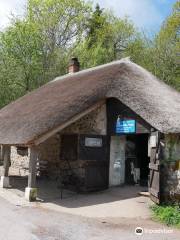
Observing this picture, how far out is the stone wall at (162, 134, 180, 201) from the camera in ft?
40.4

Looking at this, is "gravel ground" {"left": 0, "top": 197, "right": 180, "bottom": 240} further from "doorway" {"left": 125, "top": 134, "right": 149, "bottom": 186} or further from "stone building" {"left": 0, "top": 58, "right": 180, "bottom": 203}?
"doorway" {"left": 125, "top": 134, "right": 149, "bottom": 186}

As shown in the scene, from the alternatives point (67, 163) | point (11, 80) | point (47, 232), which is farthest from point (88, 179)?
Result: point (11, 80)

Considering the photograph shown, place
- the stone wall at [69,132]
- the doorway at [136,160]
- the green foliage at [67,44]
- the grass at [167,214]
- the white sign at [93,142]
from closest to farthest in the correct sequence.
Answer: the grass at [167,214] → the white sign at [93,142] → the stone wall at [69,132] → the doorway at [136,160] → the green foliage at [67,44]

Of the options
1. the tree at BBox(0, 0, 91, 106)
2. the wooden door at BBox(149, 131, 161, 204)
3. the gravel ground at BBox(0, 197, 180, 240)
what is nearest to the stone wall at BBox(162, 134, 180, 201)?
the wooden door at BBox(149, 131, 161, 204)

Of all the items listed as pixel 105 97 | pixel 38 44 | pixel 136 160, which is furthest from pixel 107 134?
pixel 38 44

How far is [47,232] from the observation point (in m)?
8.88

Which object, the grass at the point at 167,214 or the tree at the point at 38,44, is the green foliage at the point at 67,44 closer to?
the tree at the point at 38,44

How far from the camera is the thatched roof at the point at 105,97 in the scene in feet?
41.5

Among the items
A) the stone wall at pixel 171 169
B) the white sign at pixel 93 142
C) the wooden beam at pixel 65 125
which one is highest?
the wooden beam at pixel 65 125

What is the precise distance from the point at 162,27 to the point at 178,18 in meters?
1.68

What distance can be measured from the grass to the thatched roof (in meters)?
2.18

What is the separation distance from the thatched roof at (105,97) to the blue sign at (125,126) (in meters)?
0.77

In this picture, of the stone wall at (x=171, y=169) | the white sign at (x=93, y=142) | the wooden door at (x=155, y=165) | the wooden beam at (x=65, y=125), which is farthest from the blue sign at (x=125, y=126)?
the stone wall at (x=171, y=169)

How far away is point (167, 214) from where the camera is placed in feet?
35.9
